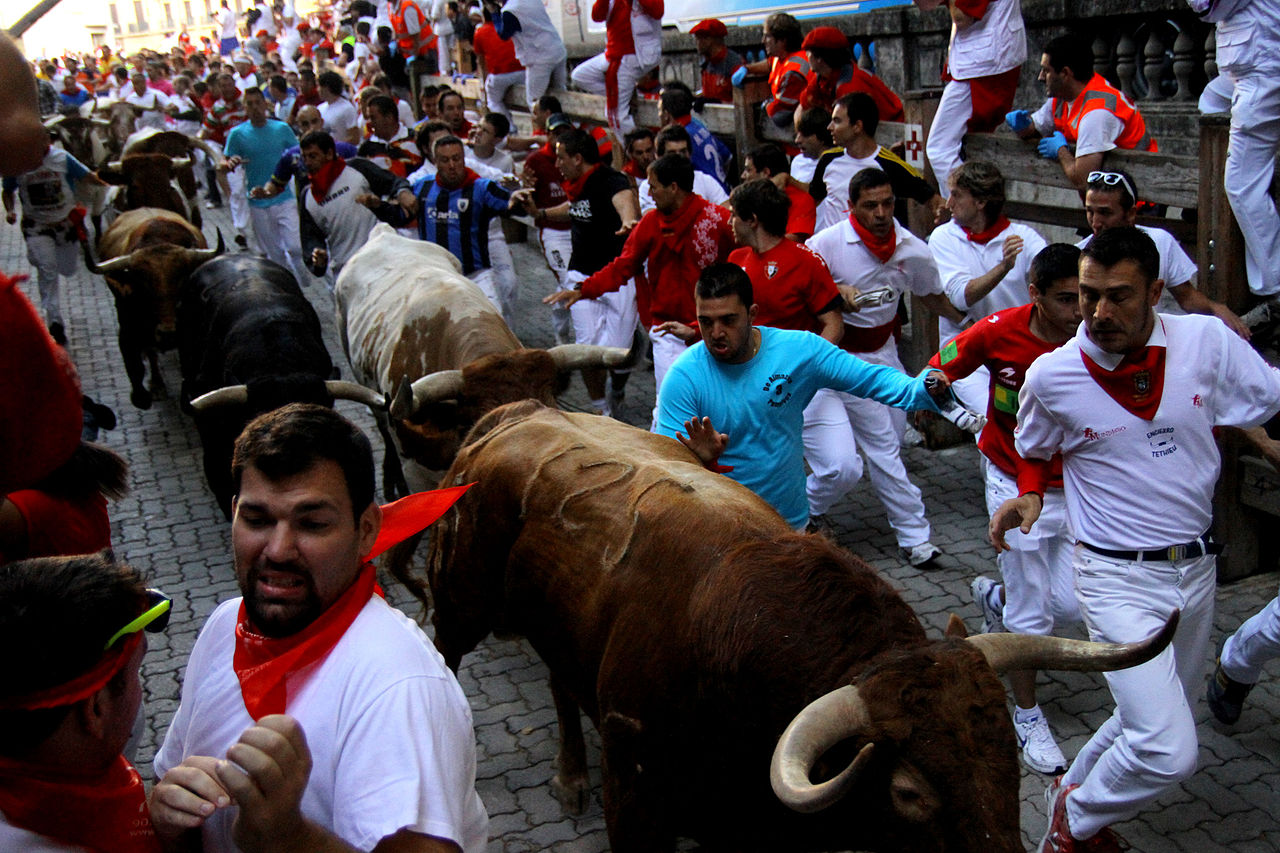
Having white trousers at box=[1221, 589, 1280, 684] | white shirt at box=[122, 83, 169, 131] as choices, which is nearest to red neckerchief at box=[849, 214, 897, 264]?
white trousers at box=[1221, 589, 1280, 684]

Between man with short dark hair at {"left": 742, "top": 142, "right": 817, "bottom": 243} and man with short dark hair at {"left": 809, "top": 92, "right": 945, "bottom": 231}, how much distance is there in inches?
7.1

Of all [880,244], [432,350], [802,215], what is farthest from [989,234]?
[432,350]

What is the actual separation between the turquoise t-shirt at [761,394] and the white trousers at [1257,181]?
2.31 metres

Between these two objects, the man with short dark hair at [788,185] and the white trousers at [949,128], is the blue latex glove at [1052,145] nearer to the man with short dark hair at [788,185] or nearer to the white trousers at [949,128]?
the white trousers at [949,128]

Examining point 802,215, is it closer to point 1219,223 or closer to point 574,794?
point 1219,223

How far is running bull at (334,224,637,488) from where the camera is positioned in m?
6.70

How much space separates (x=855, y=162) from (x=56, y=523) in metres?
6.36

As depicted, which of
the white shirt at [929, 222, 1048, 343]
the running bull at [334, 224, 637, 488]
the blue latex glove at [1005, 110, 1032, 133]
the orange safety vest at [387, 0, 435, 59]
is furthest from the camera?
the orange safety vest at [387, 0, 435, 59]

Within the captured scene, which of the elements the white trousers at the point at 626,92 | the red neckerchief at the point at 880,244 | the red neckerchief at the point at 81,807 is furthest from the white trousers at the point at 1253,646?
the white trousers at the point at 626,92

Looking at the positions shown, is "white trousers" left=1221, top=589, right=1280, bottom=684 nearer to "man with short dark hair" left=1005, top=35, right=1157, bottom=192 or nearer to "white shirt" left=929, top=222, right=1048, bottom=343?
"white shirt" left=929, top=222, right=1048, bottom=343

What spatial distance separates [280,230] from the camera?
14.0m

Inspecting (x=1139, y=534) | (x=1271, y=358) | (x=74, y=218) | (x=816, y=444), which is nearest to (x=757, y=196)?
(x=816, y=444)

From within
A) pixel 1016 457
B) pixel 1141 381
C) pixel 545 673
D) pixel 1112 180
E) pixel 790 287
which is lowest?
pixel 545 673

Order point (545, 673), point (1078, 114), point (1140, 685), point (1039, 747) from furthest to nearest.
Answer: point (1078, 114) < point (545, 673) < point (1039, 747) < point (1140, 685)
